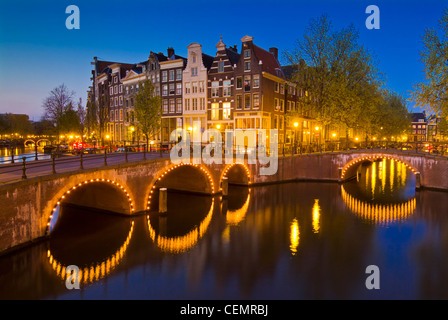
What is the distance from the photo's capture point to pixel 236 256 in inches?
605

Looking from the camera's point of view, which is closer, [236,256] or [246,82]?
[236,256]

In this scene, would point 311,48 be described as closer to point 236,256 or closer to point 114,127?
point 236,256

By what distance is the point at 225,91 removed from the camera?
4538cm

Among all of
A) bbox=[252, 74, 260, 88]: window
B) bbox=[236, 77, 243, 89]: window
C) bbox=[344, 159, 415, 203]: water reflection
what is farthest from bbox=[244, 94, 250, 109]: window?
bbox=[344, 159, 415, 203]: water reflection

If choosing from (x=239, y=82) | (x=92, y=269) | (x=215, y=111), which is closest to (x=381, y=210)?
(x=92, y=269)

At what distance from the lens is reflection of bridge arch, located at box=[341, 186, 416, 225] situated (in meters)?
21.8

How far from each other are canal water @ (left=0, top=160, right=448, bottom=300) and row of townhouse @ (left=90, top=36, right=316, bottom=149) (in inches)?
735

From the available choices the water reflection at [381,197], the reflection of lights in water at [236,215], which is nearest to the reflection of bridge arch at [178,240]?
the reflection of lights in water at [236,215]

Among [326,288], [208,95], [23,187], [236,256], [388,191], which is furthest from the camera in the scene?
[208,95]

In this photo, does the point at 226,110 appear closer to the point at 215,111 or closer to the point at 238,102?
the point at 215,111

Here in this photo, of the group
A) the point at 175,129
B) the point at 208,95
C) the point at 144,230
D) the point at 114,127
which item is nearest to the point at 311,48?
the point at 208,95

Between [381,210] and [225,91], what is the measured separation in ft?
90.8

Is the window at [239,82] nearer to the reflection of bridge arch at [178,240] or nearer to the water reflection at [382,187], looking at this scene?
the water reflection at [382,187]
